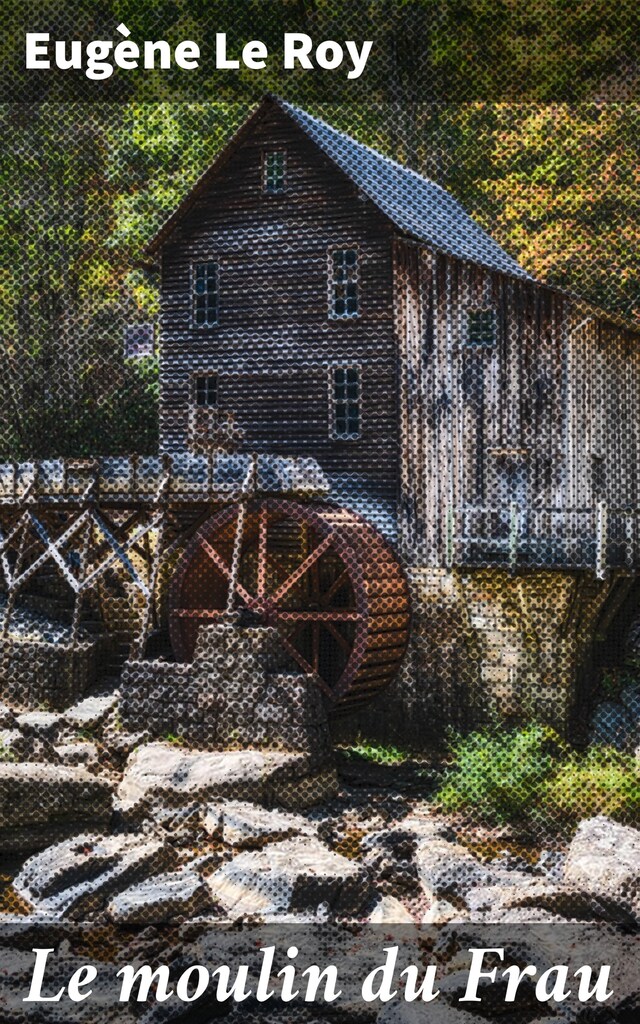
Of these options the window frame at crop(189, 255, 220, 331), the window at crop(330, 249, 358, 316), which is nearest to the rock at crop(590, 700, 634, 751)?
the window at crop(330, 249, 358, 316)

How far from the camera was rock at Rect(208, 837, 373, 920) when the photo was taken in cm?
1213

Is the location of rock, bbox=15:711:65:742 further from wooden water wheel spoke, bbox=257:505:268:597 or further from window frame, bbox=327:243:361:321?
window frame, bbox=327:243:361:321

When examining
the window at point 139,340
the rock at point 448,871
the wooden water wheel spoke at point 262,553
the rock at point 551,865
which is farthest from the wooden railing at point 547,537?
the window at point 139,340

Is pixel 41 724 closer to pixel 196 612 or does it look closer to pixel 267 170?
pixel 196 612

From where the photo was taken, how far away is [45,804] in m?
13.8

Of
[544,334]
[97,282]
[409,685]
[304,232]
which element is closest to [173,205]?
[97,282]

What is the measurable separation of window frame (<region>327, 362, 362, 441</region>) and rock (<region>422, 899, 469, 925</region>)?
795 centimetres

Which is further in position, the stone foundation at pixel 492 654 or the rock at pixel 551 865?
the stone foundation at pixel 492 654

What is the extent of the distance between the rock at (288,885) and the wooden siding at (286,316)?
6839mm

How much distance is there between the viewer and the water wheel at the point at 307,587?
17.6m

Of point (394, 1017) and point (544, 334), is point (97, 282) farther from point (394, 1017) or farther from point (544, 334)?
point (394, 1017)

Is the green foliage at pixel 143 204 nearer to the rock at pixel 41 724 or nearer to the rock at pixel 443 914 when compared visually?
the rock at pixel 41 724

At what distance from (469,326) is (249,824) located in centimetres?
767

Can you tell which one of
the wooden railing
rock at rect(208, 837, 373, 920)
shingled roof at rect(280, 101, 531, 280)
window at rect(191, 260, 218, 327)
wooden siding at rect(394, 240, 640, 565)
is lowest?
rock at rect(208, 837, 373, 920)
